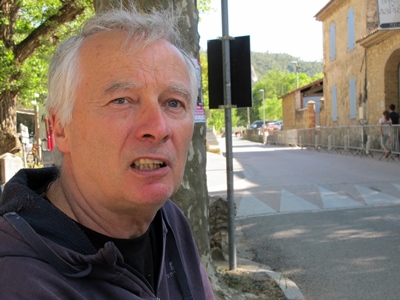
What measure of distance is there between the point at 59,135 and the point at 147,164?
33 cm

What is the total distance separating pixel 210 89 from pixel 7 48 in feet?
39.9

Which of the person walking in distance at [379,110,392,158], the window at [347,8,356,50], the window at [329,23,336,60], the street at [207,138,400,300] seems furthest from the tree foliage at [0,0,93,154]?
the window at [329,23,336,60]

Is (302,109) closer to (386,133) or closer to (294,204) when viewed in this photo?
(386,133)

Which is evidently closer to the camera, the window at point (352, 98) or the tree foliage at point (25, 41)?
the tree foliage at point (25, 41)

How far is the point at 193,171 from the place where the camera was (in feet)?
12.2

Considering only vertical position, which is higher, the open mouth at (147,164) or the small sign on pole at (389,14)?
the small sign on pole at (389,14)

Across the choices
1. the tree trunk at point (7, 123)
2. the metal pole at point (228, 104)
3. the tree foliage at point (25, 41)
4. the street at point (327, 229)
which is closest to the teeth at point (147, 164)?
the metal pole at point (228, 104)

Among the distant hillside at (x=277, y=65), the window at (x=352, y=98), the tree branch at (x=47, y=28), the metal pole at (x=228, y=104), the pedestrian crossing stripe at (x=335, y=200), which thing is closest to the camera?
the metal pole at (x=228, y=104)

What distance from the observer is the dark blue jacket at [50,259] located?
3.53 feet

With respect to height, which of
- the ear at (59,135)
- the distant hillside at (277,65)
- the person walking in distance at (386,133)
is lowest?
the person walking in distance at (386,133)

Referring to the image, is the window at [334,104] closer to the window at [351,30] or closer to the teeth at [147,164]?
the window at [351,30]

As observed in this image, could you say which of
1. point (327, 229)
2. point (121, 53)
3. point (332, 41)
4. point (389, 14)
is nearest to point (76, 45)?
point (121, 53)

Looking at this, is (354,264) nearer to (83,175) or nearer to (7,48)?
(83,175)

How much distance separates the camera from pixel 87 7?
48.0ft
